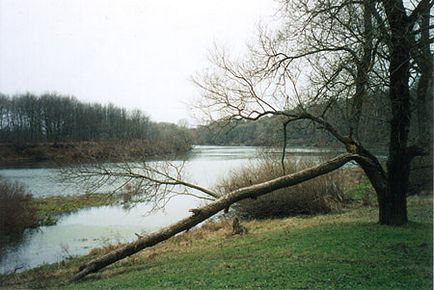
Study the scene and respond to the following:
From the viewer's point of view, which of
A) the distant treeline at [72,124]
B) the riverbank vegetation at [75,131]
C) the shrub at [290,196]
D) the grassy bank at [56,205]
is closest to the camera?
the riverbank vegetation at [75,131]

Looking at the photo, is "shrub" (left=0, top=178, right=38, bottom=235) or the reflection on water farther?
"shrub" (left=0, top=178, right=38, bottom=235)

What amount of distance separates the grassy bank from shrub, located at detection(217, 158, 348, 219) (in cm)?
842

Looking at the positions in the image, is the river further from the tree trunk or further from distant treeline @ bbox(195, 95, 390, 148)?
the tree trunk

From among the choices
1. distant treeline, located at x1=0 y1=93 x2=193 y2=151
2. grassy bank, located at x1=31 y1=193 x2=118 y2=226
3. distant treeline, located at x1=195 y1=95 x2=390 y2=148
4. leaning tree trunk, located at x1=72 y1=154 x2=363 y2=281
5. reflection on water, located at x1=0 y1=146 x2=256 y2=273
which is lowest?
reflection on water, located at x1=0 y1=146 x2=256 y2=273

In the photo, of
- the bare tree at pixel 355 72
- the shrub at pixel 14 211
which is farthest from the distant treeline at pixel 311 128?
the shrub at pixel 14 211

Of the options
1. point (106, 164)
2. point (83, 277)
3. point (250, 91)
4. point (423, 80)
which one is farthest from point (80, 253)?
point (423, 80)

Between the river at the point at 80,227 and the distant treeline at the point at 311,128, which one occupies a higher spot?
the distant treeline at the point at 311,128

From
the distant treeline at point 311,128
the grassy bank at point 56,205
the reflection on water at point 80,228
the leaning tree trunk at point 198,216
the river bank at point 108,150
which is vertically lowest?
the reflection on water at point 80,228

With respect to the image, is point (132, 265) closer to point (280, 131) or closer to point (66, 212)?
point (280, 131)

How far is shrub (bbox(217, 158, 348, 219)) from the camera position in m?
24.2

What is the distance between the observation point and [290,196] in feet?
79.5

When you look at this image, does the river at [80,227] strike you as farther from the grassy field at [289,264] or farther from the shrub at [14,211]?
the grassy field at [289,264]

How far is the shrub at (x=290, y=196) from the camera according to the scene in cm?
2419

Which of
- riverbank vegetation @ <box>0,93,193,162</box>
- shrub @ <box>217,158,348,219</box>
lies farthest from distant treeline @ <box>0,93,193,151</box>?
shrub @ <box>217,158,348,219</box>
